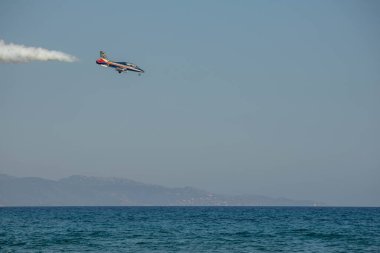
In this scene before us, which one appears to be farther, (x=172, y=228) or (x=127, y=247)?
(x=172, y=228)

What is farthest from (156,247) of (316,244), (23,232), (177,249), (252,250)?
(23,232)

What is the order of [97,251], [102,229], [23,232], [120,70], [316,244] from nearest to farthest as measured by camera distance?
[97,251]
[316,244]
[23,232]
[102,229]
[120,70]

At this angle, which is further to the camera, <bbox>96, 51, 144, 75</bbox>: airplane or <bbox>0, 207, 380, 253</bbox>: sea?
<bbox>96, 51, 144, 75</bbox>: airplane

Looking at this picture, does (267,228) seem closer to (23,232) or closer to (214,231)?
(214,231)

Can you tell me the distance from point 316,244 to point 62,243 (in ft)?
83.7

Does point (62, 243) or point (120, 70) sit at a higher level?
point (120, 70)

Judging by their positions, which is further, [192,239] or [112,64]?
[112,64]

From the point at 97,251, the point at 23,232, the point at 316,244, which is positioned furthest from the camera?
the point at 23,232

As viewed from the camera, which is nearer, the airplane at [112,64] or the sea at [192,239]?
the sea at [192,239]

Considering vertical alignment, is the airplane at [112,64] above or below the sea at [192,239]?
above

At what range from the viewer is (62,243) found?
67.9 metres

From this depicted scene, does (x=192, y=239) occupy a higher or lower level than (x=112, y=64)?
lower

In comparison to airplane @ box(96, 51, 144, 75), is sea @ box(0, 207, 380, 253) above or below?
below

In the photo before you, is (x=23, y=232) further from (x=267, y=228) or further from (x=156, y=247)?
(x=267, y=228)
